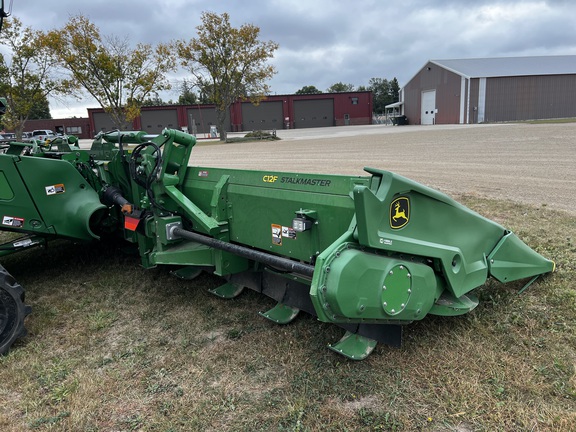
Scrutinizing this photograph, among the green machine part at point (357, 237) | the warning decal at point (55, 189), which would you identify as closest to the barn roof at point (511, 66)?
the green machine part at point (357, 237)

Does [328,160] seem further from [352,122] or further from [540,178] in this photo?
[352,122]

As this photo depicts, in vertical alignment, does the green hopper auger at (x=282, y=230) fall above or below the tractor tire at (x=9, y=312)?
above

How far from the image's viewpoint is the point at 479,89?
44656mm

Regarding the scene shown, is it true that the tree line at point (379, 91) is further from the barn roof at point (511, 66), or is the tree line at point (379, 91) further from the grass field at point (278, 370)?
the grass field at point (278, 370)

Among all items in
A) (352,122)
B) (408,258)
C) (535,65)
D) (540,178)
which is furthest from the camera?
(352,122)

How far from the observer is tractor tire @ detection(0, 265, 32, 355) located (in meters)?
3.03

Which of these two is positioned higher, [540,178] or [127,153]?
[127,153]

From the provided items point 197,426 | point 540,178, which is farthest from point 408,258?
point 540,178

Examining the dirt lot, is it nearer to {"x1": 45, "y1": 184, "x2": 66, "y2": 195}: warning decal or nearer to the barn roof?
{"x1": 45, "y1": 184, "x2": 66, "y2": 195}: warning decal

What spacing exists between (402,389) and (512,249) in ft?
4.41

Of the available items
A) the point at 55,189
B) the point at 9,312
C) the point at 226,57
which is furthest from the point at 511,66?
the point at 9,312

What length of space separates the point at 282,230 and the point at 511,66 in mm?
53805

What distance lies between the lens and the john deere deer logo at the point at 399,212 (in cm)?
227

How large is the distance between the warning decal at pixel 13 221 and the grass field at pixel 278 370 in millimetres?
742
